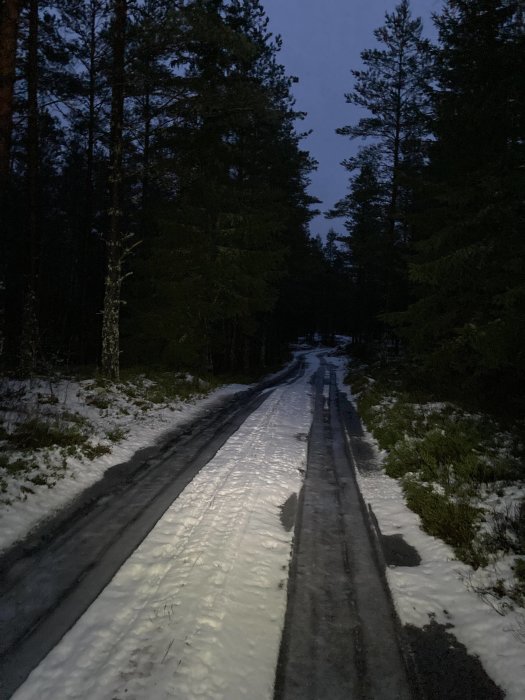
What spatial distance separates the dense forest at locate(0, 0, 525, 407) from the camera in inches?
386

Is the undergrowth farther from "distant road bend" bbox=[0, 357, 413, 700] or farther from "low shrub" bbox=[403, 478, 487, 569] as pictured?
"distant road bend" bbox=[0, 357, 413, 700]

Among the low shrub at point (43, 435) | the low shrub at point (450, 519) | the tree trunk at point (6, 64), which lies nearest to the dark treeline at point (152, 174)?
the tree trunk at point (6, 64)

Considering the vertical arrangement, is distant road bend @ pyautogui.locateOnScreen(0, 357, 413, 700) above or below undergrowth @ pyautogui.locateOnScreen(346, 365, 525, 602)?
below

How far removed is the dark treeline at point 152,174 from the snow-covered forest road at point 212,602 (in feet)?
23.0

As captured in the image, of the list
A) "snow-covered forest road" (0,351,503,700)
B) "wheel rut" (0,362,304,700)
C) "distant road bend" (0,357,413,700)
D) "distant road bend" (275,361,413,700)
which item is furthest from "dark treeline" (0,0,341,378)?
"distant road bend" (275,361,413,700)

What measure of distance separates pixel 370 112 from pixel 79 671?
2219cm

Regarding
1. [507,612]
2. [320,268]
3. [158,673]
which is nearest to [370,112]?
[320,268]

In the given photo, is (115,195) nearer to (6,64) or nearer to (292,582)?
(6,64)

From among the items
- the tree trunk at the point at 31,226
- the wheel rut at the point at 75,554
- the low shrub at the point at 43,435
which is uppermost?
the tree trunk at the point at 31,226

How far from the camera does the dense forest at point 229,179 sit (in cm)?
981

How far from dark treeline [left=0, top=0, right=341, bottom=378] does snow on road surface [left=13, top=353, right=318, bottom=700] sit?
7488 millimetres

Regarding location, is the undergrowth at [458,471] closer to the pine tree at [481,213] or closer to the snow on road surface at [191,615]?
the pine tree at [481,213]

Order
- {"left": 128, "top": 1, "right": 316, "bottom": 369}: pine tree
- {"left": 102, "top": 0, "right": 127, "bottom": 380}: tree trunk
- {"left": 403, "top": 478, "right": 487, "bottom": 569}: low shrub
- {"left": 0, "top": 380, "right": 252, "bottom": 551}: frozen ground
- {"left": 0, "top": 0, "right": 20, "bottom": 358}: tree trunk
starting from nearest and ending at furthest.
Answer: {"left": 403, "top": 478, "right": 487, "bottom": 569}: low shrub → {"left": 0, "top": 380, "right": 252, "bottom": 551}: frozen ground → {"left": 0, "top": 0, "right": 20, "bottom": 358}: tree trunk → {"left": 102, "top": 0, "right": 127, "bottom": 380}: tree trunk → {"left": 128, "top": 1, "right": 316, "bottom": 369}: pine tree

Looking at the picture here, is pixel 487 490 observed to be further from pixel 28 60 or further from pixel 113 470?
pixel 28 60
